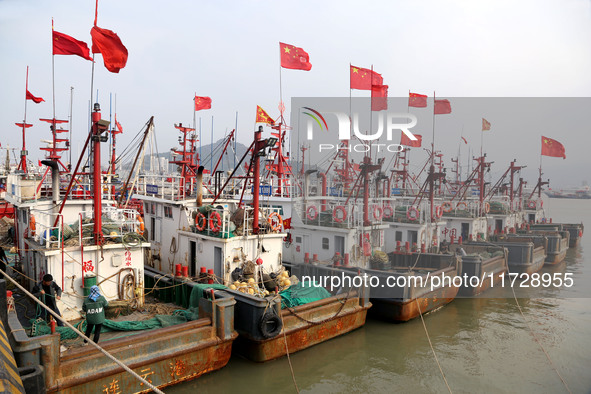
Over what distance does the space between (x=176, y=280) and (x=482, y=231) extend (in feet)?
74.0

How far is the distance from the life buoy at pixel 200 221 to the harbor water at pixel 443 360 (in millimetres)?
4907

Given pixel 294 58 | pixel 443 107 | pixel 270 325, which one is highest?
pixel 294 58

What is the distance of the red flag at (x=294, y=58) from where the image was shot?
1788 cm

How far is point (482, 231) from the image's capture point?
2867cm

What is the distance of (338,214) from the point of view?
18.3 meters

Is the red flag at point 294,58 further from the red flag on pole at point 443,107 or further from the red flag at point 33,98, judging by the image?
the red flag at point 33,98

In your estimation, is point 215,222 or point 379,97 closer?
point 215,222

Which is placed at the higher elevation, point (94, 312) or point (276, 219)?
point (276, 219)

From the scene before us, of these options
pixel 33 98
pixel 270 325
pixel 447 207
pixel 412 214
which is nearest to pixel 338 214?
pixel 412 214

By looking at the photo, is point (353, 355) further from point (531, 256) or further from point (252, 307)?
point (531, 256)

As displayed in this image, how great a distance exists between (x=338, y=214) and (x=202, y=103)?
1152 cm

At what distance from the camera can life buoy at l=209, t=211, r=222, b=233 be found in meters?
14.3

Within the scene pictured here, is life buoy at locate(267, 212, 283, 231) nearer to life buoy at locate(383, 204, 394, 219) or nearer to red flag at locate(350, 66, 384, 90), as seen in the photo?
red flag at locate(350, 66, 384, 90)

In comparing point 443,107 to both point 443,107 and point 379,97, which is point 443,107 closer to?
point 443,107
